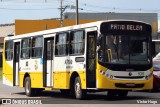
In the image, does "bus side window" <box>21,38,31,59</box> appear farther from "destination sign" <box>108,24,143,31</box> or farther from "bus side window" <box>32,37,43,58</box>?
"destination sign" <box>108,24,143,31</box>

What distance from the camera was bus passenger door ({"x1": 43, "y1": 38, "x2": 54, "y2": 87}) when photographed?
22656 mm

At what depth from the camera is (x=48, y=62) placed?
22.9 meters

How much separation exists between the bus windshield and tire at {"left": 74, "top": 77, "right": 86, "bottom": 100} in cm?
164

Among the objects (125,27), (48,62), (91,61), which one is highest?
(125,27)

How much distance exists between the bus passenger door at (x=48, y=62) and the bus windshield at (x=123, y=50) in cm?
404

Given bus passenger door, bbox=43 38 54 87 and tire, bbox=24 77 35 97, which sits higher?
bus passenger door, bbox=43 38 54 87

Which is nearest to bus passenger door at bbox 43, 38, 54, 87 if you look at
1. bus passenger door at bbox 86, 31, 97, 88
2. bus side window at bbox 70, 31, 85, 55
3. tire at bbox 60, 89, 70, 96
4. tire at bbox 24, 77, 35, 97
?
tire at bbox 60, 89, 70, 96

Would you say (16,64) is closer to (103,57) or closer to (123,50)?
(103,57)

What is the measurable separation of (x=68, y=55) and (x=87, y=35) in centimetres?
166

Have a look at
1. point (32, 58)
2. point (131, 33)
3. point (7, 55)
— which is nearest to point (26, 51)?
point (32, 58)

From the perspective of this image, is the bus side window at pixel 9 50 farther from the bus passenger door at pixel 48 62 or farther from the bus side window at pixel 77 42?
the bus side window at pixel 77 42

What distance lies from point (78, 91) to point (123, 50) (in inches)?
99.0

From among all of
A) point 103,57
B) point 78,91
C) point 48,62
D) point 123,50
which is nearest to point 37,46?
point 48,62

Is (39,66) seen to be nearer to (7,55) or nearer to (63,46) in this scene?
(63,46)
